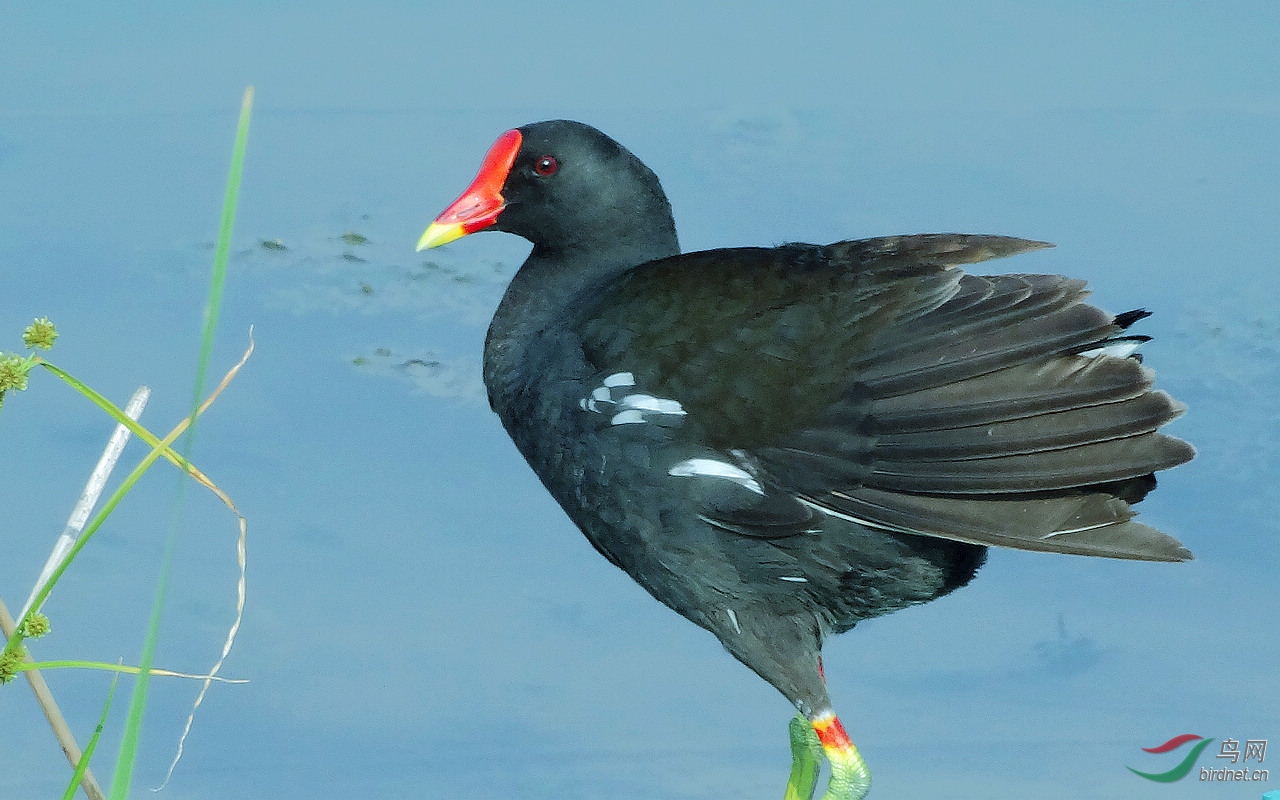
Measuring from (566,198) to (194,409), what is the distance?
1.98 metres

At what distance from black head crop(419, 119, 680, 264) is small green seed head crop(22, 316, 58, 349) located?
1956 mm

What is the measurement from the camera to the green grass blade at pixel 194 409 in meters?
1.48

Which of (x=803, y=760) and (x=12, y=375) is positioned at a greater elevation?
(x=12, y=375)

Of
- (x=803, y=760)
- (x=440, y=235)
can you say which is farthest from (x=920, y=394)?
(x=440, y=235)

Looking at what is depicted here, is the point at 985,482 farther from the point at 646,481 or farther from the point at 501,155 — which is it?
the point at 501,155

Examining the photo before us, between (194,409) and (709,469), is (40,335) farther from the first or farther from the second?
(709,469)

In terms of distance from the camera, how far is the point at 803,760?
11.8 feet

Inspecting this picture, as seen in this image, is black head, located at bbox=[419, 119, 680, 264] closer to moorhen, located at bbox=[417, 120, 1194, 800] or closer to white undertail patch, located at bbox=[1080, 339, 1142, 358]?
moorhen, located at bbox=[417, 120, 1194, 800]

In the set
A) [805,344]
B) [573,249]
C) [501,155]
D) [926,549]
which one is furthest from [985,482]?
[501,155]

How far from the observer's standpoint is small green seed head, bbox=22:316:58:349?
1581 mm

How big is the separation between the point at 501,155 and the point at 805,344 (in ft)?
3.44

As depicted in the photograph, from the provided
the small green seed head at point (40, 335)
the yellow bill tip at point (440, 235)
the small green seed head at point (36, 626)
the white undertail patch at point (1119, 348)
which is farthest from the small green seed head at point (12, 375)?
the white undertail patch at point (1119, 348)

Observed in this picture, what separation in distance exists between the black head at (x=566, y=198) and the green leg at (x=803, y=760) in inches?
52.7

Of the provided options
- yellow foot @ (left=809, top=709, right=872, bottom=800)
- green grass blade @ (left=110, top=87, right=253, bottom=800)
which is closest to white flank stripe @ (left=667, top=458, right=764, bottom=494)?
yellow foot @ (left=809, top=709, right=872, bottom=800)
